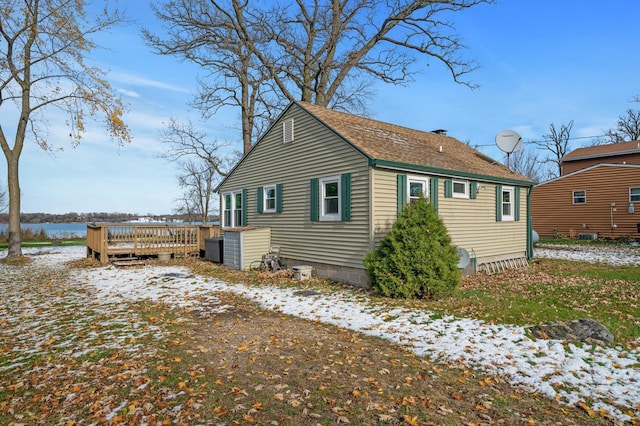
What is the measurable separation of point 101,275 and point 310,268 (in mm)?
6937

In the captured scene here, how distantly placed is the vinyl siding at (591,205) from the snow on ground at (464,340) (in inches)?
865

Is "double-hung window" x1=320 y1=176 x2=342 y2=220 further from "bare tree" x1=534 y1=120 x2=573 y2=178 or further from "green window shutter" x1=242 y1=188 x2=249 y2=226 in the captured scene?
"bare tree" x1=534 y1=120 x2=573 y2=178

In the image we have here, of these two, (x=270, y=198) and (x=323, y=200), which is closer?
(x=323, y=200)

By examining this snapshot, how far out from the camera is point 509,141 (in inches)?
563

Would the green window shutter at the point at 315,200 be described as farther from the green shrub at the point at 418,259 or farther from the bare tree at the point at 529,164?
the bare tree at the point at 529,164

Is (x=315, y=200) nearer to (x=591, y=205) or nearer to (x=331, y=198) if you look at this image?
(x=331, y=198)

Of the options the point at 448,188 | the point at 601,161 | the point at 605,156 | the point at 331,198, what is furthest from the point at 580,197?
the point at 331,198

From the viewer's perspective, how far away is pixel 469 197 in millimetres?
12500

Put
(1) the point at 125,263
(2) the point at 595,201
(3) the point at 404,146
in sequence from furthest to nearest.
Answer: (2) the point at 595,201 < (1) the point at 125,263 < (3) the point at 404,146

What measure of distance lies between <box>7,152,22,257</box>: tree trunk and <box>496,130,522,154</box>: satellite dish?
21.0 meters

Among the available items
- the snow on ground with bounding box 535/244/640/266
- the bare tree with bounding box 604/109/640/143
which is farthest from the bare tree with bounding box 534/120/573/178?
the snow on ground with bounding box 535/244/640/266

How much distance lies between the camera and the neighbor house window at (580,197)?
24078mm

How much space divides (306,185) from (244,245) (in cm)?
308

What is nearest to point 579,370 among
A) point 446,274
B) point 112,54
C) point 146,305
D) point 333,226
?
point 446,274
